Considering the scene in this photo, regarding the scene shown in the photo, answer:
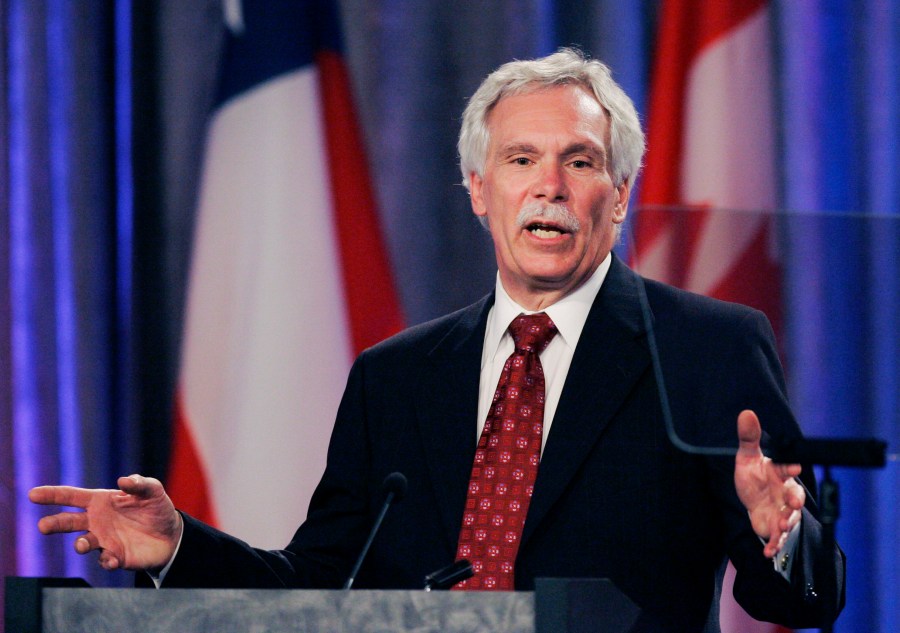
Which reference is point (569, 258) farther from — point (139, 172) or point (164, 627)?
point (139, 172)

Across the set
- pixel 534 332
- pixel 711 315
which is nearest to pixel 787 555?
pixel 711 315

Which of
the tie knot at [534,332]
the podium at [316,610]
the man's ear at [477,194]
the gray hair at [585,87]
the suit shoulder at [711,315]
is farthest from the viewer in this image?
the man's ear at [477,194]

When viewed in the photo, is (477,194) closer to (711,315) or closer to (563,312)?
(563,312)

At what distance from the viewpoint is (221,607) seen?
1273mm

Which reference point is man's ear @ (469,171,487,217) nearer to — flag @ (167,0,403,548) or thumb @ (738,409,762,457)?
flag @ (167,0,403,548)

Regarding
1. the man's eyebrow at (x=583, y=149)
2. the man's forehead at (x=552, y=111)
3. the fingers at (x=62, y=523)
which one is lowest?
the fingers at (x=62, y=523)

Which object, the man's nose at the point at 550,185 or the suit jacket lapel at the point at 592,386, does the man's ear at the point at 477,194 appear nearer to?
the man's nose at the point at 550,185

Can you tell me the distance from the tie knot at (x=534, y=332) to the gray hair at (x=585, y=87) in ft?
0.96

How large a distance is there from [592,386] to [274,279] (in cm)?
129

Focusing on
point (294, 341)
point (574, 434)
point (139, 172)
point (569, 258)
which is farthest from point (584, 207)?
point (139, 172)

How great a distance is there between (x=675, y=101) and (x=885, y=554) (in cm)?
113

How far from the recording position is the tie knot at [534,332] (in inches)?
78.0

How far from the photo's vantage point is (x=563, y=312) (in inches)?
79.4

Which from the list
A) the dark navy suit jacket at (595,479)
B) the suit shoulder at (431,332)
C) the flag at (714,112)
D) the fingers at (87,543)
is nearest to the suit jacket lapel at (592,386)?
the dark navy suit jacket at (595,479)
